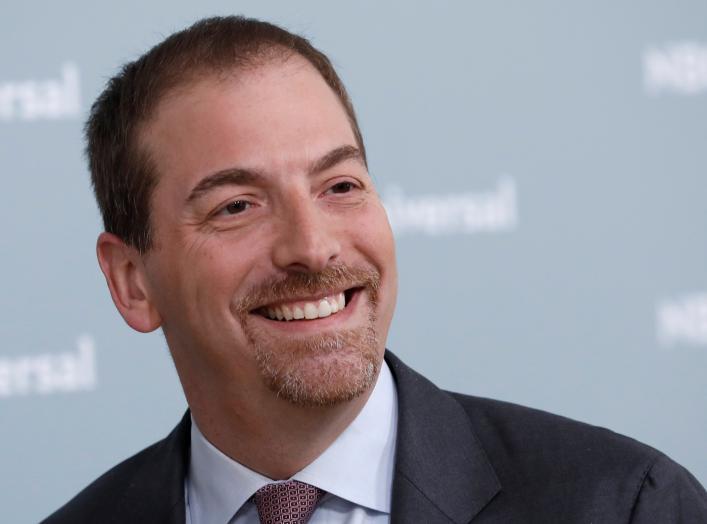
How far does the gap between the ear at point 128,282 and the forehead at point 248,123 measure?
225 millimetres

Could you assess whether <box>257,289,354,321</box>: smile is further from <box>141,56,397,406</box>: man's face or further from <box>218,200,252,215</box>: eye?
<box>218,200,252,215</box>: eye

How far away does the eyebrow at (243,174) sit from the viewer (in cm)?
217

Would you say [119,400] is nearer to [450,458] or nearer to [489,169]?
[489,169]

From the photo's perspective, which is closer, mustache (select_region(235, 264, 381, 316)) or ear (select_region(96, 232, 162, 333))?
mustache (select_region(235, 264, 381, 316))

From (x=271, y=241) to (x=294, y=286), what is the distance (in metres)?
0.09

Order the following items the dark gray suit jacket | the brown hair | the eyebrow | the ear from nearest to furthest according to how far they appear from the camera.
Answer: the dark gray suit jacket, the eyebrow, the brown hair, the ear

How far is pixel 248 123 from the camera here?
2.19 metres

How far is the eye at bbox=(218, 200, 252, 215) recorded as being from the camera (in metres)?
2.19

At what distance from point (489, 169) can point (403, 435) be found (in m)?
1.49

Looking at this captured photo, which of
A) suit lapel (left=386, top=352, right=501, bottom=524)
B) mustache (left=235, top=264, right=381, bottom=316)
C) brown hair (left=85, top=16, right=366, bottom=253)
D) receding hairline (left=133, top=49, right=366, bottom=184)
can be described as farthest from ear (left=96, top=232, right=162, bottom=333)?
suit lapel (left=386, top=352, right=501, bottom=524)

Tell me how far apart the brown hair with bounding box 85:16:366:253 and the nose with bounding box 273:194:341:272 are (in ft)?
1.04

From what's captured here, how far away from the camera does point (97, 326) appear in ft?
11.6

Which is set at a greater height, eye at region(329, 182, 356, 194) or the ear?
eye at region(329, 182, 356, 194)

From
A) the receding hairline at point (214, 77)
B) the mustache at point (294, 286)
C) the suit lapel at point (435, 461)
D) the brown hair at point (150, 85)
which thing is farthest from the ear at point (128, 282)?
the suit lapel at point (435, 461)
